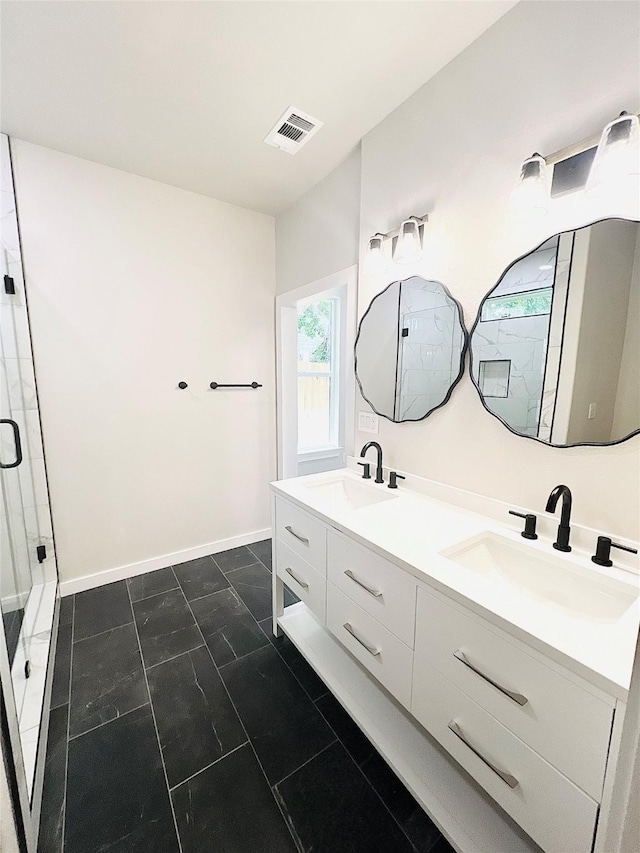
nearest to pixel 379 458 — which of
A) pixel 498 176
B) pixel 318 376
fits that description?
pixel 498 176

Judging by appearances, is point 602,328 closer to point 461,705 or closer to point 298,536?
point 461,705

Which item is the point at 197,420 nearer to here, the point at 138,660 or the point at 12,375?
the point at 12,375

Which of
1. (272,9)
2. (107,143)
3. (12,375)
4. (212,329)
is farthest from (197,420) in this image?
(272,9)

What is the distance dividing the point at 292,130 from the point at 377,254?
769 mm

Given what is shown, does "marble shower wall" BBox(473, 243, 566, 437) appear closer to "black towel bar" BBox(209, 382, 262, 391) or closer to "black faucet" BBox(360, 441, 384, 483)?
"black faucet" BBox(360, 441, 384, 483)

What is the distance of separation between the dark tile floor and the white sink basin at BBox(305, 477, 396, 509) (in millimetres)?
798

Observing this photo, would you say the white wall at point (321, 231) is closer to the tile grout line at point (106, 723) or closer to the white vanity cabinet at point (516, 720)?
the white vanity cabinet at point (516, 720)

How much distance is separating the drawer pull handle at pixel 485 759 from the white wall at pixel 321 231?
2.04 m

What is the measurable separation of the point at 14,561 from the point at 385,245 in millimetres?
2367

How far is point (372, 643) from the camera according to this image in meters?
1.19

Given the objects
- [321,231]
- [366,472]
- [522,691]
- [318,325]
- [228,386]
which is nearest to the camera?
[522,691]

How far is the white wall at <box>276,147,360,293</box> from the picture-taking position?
6.43 ft

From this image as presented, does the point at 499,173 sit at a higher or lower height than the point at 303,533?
higher

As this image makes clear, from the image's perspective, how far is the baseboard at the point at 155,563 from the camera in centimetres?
221
